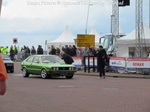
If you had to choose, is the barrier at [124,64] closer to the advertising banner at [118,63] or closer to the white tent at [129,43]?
the advertising banner at [118,63]

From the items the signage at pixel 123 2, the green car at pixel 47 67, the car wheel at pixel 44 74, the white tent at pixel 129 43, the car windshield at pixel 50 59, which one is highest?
the signage at pixel 123 2

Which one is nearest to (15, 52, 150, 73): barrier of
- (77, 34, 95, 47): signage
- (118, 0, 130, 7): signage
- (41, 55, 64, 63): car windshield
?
(77, 34, 95, 47): signage

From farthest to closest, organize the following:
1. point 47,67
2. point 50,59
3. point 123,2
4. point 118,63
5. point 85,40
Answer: point 85,40 → point 118,63 → point 50,59 → point 123,2 → point 47,67

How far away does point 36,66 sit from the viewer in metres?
22.4

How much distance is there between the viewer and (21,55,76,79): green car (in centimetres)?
2138

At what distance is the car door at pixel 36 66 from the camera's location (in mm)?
22286

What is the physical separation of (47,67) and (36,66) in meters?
1.19

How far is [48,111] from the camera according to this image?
9.42 meters

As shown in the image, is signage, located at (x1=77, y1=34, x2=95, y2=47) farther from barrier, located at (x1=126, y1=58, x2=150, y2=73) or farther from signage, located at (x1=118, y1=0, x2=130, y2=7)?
signage, located at (x1=118, y1=0, x2=130, y2=7)

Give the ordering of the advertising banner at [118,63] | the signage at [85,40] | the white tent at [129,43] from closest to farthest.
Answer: the advertising banner at [118,63] → the signage at [85,40] → the white tent at [129,43]

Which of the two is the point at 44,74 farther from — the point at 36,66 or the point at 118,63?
the point at 118,63

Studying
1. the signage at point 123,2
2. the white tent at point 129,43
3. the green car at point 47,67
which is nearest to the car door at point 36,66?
the green car at point 47,67

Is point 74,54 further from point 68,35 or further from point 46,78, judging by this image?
point 68,35

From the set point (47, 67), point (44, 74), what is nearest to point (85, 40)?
point (44, 74)
